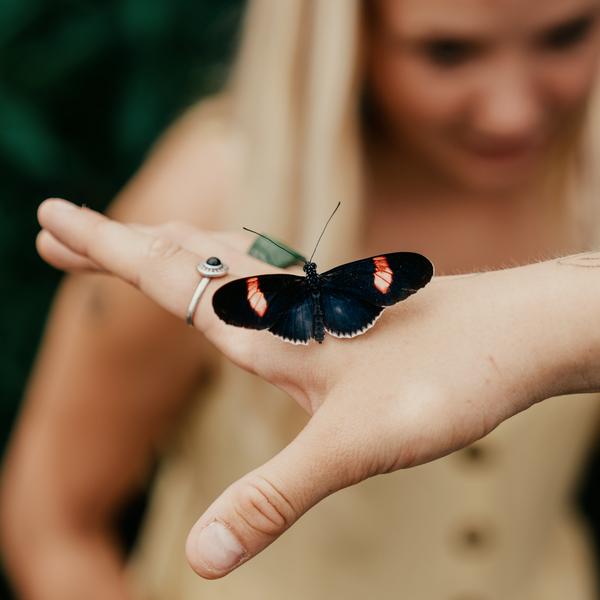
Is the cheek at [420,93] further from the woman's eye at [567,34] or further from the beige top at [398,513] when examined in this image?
the beige top at [398,513]

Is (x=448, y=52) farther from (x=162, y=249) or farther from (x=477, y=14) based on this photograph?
(x=162, y=249)

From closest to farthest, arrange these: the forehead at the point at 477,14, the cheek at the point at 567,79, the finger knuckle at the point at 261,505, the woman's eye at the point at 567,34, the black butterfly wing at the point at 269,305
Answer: the finger knuckle at the point at 261,505 < the black butterfly wing at the point at 269,305 < the forehead at the point at 477,14 < the woman's eye at the point at 567,34 < the cheek at the point at 567,79

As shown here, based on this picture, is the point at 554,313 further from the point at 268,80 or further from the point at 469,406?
the point at 268,80

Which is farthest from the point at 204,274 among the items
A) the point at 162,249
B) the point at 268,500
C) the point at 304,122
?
the point at 304,122

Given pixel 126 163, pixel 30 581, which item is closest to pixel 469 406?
pixel 30 581

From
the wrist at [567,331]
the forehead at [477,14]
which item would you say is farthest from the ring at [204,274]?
the forehead at [477,14]

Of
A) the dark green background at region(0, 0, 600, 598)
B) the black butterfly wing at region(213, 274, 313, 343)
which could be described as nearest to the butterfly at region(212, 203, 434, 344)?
the black butterfly wing at region(213, 274, 313, 343)

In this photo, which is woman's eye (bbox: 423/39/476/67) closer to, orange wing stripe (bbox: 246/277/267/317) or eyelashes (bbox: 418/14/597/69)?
eyelashes (bbox: 418/14/597/69)
